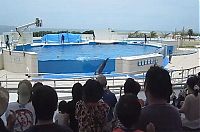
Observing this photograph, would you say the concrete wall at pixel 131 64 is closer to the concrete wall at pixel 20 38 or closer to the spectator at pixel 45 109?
the spectator at pixel 45 109

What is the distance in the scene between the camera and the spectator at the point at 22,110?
270 centimetres

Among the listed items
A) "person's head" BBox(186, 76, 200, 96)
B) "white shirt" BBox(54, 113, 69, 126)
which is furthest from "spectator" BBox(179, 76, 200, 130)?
"white shirt" BBox(54, 113, 69, 126)

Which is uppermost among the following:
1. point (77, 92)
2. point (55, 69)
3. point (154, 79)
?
point (154, 79)

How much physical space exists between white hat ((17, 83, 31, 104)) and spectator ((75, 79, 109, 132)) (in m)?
0.45

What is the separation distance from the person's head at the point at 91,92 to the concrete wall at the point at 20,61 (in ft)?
32.1

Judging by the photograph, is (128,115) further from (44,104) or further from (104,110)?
(104,110)

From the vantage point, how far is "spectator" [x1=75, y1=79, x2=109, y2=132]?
264 centimetres

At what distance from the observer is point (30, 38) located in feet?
74.4

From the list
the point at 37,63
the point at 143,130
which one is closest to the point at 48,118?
the point at 143,130

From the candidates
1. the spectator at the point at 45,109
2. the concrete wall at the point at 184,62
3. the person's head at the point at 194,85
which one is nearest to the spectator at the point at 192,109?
the person's head at the point at 194,85

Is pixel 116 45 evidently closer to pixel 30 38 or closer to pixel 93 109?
pixel 30 38

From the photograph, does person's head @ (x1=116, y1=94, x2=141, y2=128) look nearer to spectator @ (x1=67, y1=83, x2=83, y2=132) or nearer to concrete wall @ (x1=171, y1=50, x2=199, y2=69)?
spectator @ (x1=67, y1=83, x2=83, y2=132)

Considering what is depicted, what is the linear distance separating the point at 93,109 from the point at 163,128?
75cm

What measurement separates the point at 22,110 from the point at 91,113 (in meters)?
0.62
